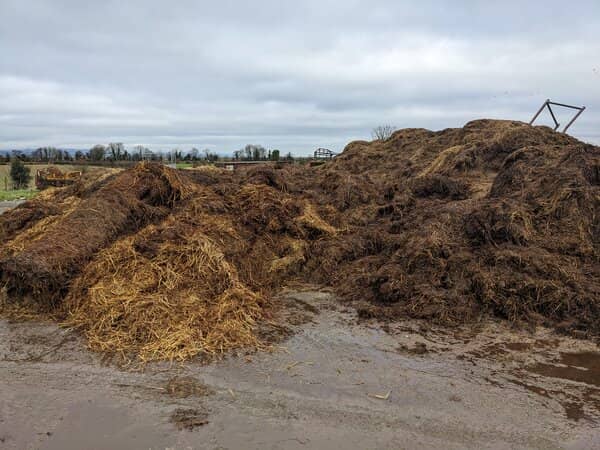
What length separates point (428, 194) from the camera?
26.4 ft

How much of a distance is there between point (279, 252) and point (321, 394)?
344 centimetres

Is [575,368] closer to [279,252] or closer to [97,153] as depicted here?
[279,252]

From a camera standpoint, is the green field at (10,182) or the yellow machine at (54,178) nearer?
the yellow machine at (54,178)

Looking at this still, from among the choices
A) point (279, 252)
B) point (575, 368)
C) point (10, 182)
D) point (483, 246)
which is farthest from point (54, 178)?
point (575, 368)

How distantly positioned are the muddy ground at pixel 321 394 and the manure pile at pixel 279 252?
0.40 m

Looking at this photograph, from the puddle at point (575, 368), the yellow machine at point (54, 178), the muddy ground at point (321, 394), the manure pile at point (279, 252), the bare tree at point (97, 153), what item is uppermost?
the bare tree at point (97, 153)

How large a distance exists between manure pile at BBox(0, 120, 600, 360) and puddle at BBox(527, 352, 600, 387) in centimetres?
50

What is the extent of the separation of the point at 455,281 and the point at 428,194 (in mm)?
3318

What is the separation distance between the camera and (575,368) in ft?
11.6

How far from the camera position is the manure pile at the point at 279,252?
4.42m

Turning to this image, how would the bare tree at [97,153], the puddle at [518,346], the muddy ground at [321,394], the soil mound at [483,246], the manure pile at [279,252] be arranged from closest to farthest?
the muddy ground at [321,394] → the puddle at [518,346] → the manure pile at [279,252] → the soil mound at [483,246] → the bare tree at [97,153]

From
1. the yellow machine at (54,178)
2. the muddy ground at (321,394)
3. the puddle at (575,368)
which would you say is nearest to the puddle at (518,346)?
the muddy ground at (321,394)

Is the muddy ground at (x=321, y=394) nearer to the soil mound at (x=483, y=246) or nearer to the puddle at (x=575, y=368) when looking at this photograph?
the puddle at (x=575, y=368)

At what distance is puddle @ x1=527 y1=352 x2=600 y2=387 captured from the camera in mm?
3371
